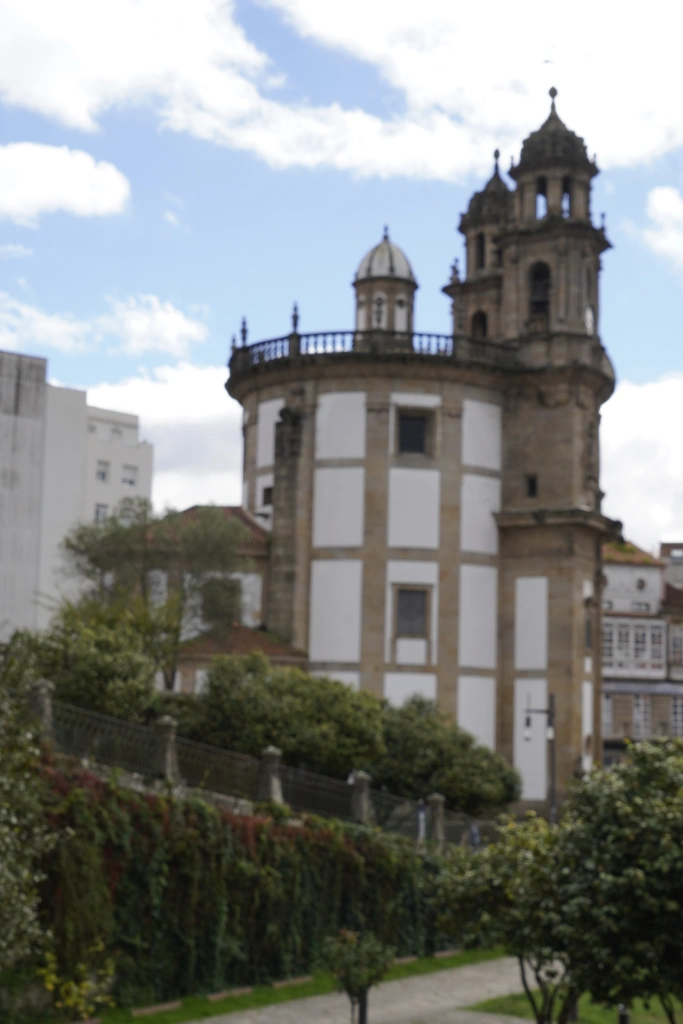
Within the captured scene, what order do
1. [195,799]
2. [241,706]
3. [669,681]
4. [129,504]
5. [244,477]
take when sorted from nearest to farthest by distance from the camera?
[195,799], [241,706], [129,504], [244,477], [669,681]

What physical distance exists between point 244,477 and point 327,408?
5029 mm

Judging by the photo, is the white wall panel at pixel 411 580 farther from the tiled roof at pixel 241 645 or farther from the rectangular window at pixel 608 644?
the rectangular window at pixel 608 644

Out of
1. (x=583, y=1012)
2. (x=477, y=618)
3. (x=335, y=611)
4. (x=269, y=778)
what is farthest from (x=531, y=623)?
(x=583, y=1012)

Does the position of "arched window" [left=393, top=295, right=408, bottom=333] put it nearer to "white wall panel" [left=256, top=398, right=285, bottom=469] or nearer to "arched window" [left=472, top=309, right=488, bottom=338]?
"arched window" [left=472, top=309, right=488, bottom=338]

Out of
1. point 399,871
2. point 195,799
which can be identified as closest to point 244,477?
point 399,871

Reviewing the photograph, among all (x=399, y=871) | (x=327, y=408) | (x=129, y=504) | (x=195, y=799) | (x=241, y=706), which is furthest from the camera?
(x=327, y=408)

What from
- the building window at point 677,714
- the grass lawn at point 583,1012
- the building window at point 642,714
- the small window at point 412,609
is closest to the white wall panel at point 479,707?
the small window at point 412,609

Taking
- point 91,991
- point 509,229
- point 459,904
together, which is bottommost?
point 91,991

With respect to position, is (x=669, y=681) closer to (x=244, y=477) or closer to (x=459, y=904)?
(x=244, y=477)

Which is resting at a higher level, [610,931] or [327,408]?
[327,408]

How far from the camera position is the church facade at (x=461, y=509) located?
4738cm

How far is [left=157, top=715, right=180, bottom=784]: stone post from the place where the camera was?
84.5ft

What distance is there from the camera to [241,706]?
1379 inches

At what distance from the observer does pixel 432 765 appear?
128ft
